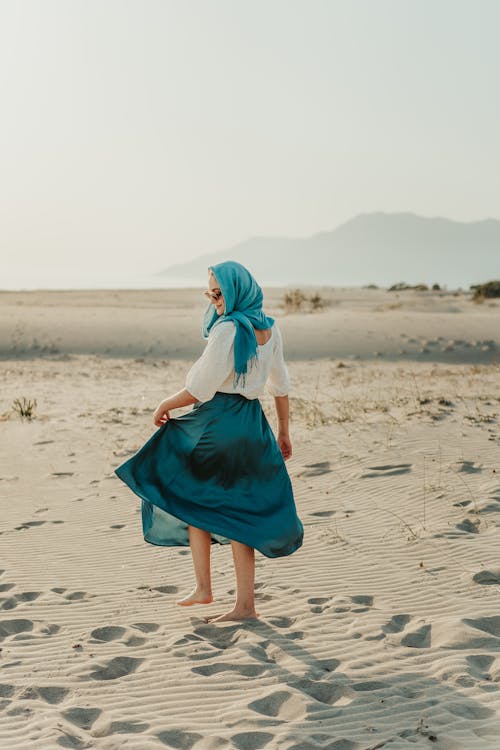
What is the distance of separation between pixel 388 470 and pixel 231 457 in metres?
4.03

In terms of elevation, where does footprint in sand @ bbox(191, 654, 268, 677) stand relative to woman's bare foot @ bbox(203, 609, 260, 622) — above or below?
below

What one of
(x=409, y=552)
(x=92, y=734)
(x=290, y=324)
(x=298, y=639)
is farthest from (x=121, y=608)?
(x=290, y=324)

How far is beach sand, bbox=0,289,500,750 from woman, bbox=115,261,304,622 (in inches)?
23.0

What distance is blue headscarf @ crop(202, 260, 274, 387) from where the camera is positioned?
4414 millimetres

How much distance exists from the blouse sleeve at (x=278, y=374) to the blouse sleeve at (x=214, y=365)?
1.25 feet

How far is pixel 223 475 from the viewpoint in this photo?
462cm

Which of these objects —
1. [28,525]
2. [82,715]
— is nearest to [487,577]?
[82,715]

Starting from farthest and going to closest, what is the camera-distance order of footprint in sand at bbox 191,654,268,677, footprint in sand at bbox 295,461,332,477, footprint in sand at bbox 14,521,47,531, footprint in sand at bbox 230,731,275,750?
footprint in sand at bbox 295,461,332,477
footprint in sand at bbox 14,521,47,531
footprint in sand at bbox 191,654,268,677
footprint in sand at bbox 230,731,275,750

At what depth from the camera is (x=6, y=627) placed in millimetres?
4871

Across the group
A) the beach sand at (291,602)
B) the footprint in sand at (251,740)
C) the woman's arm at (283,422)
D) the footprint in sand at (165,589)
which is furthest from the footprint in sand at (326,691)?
the footprint in sand at (165,589)

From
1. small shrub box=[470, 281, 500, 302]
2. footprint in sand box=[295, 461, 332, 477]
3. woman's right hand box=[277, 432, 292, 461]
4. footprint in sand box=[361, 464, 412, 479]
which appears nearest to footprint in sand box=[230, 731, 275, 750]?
woman's right hand box=[277, 432, 292, 461]

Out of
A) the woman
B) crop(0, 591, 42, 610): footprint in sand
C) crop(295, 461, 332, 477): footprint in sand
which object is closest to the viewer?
the woman

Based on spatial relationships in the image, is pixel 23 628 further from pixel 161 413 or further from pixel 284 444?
pixel 284 444

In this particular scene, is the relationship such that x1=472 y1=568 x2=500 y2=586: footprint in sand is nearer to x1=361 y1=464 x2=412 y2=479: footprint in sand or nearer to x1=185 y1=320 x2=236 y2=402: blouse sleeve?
x1=185 y1=320 x2=236 y2=402: blouse sleeve
